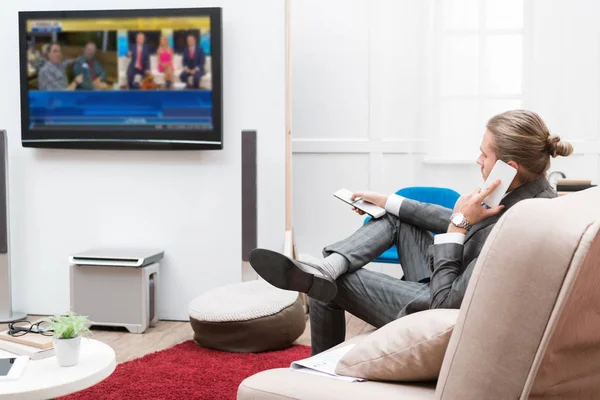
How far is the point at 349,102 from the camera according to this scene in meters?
4.79

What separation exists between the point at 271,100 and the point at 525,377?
10.3ft

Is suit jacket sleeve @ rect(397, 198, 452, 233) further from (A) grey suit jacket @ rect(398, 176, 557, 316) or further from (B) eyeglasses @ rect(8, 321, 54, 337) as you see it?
(B) eyeglasses @ rect(8, 321, 54, 337)

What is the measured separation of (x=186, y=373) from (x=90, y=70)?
6.42 feet

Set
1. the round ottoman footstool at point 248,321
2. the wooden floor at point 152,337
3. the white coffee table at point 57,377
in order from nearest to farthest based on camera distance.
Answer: the white coffee table at point 57,377 → the round ottoman footstool at point 248,321 → the wooden floor at point 152,337

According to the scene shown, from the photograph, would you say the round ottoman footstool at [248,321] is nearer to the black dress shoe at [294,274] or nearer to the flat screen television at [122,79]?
the flat screen television at [122,79]

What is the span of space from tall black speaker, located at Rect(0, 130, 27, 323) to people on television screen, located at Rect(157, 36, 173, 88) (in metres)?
0.95

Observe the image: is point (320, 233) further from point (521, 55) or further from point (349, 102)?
point (521, 55)

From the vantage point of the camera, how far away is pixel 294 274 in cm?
235

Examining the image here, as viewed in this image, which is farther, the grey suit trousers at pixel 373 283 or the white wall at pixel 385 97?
the white wall at pixel 385 97

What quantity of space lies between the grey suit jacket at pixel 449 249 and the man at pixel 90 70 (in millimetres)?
2358

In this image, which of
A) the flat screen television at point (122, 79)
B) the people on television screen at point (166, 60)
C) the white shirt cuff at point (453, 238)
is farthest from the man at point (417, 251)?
the people on television screen at point (166, 60)

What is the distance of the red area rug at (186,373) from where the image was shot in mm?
2975

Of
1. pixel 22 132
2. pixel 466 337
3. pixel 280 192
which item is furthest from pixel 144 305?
pixel 466 337

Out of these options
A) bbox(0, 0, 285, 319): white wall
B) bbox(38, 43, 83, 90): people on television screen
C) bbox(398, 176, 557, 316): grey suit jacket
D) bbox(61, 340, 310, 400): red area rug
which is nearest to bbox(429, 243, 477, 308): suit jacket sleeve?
bbox(398, 176, 557, 316): grey suit jacket
